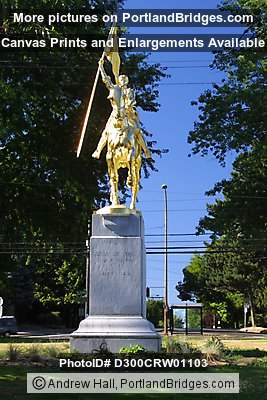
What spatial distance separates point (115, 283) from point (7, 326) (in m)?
34.1

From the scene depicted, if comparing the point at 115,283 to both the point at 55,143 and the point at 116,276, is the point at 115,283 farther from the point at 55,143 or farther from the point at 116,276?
the point at 55,143

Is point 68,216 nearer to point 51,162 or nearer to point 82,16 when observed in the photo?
point 51,162

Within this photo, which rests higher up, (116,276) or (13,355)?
(116,276)

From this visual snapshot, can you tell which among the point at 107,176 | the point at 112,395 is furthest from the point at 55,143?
the point at 112,395

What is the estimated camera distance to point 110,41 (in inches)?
672

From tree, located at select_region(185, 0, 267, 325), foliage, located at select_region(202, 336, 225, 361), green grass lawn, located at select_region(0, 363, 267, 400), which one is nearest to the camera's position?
green grass lawn, located at select_region(0, 363, 267, 400)

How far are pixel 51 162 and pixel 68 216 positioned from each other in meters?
2.17

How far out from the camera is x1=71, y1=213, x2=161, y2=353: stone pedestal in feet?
47.7

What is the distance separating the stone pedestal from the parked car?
107 feet

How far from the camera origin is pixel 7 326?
47.1m

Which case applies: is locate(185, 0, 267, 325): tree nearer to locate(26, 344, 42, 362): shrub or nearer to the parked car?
locate(26, 344, 42, 362): shrub

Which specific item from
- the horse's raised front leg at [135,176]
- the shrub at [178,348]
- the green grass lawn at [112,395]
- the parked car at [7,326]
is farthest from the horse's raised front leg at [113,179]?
the parked car at [7,326]

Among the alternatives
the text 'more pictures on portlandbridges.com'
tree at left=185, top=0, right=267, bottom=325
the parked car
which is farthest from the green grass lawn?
the parked car

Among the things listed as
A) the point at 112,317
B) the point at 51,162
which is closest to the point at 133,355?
the point at 112,317
